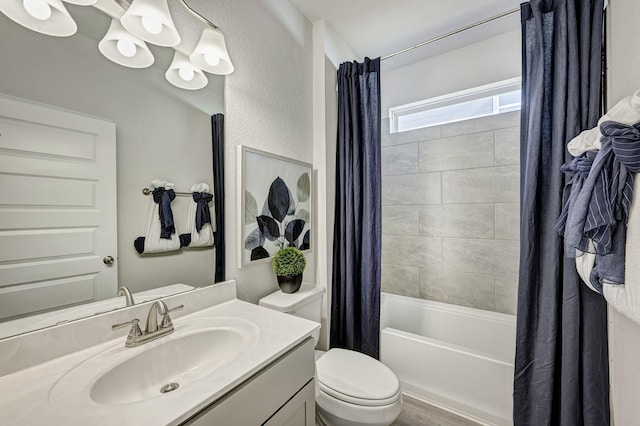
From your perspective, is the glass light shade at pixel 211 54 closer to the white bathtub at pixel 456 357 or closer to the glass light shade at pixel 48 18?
the glass light shade at pixel 48 18

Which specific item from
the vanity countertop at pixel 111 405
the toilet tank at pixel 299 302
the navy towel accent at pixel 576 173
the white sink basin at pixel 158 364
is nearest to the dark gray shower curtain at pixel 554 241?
the navy towel accent at pixel 576 173

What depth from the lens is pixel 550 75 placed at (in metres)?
1.31

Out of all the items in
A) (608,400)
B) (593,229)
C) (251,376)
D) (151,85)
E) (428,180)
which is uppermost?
(151,85)

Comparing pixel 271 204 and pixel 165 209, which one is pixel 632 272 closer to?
pixel 271 204

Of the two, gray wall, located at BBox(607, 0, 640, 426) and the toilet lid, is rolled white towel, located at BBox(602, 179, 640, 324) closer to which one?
gray wall, located at BBox(607, 0, 640, 426)

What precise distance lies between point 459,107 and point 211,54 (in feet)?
6.61

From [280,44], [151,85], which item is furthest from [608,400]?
[280,44]

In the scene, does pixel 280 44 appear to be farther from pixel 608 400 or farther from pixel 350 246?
pixel 608 400

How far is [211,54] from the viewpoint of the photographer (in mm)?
1133

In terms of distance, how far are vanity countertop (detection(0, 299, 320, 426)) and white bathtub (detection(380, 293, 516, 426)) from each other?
1166mm

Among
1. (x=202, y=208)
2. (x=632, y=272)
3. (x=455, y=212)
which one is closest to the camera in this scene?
(x=632, y=272)

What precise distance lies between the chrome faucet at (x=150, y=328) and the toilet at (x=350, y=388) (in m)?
0.52

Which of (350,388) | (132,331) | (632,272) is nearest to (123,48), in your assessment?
(132,331)

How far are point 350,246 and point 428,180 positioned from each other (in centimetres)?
99
